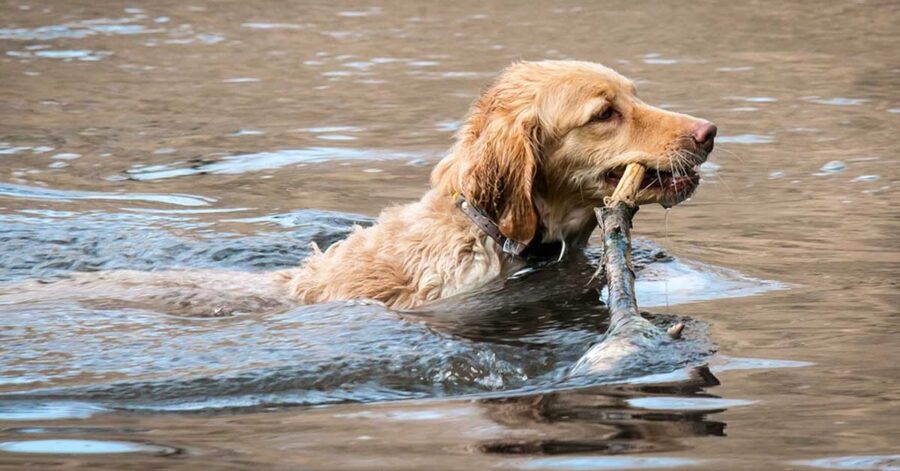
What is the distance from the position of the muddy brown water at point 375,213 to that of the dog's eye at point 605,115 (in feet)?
2.70

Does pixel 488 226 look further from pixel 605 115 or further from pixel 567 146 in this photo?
pixel 605 115

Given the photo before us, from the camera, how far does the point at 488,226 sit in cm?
732

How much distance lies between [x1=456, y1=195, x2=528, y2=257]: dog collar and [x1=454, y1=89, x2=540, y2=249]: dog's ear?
29 mm

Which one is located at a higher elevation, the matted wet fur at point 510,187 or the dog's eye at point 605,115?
the dog's eye at point 605,115

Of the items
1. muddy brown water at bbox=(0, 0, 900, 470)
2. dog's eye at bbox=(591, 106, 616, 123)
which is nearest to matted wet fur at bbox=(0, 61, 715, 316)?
dog's eye at bbox=(591, 106, 616, 123)

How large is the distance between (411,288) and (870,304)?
7.34ft

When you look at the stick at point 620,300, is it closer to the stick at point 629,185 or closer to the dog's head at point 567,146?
the stick at point 629,185

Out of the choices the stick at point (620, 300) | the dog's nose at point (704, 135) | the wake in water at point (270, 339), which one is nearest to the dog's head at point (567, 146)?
the dog's nose at point (704, 135)

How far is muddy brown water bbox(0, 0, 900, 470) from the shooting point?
504cm

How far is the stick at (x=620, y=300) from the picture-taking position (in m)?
5.87

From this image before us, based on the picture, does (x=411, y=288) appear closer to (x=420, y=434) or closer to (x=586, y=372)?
(x=586, y=372)

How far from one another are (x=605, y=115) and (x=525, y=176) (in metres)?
0.50

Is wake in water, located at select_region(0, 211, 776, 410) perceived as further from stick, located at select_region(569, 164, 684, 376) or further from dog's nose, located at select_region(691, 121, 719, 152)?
dog's nose, located at select_region(691, 121, 719, 152)

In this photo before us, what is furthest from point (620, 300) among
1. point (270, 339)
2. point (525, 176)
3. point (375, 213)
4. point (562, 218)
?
point (375, 213)
